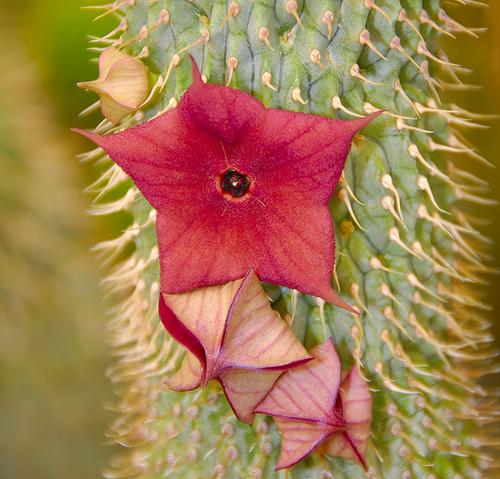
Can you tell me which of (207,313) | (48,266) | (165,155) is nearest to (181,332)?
(207,313)

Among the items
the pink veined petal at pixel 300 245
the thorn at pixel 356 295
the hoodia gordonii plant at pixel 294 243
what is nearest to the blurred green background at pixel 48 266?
the hoodia gordonii plant at pixel 294 243

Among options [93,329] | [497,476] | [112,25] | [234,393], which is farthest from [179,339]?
[112,25]

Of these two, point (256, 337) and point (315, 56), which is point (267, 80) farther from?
point (256, 337)

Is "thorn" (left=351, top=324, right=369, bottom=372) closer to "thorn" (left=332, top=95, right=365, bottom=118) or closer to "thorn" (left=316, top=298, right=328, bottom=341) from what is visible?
"thorn" (left=316, top=298, right=328, bottom=341)

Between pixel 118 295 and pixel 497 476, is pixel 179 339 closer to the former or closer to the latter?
pixel 497 476

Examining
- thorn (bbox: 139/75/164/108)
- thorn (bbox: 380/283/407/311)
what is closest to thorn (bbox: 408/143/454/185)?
thorn (bbox: 380/283/407/311)

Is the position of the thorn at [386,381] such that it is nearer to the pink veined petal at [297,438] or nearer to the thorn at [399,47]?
the pink veined petal at [297,438]
